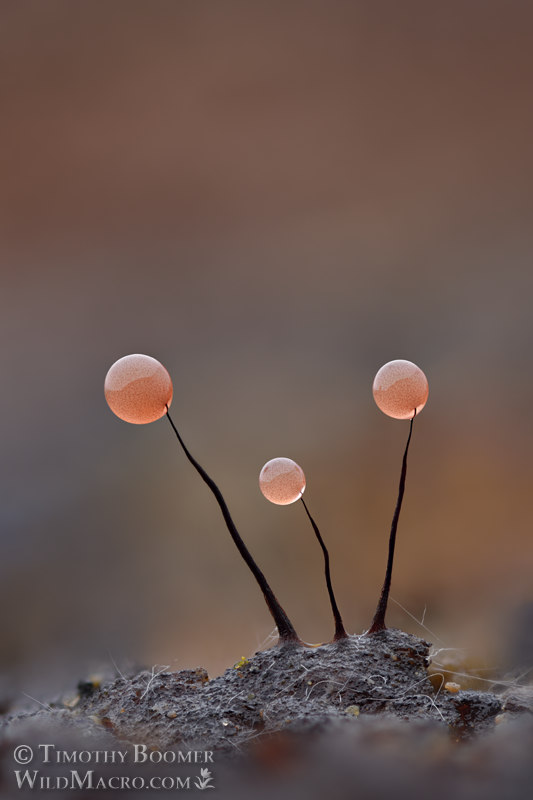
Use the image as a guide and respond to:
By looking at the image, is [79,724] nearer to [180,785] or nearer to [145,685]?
[145,685]

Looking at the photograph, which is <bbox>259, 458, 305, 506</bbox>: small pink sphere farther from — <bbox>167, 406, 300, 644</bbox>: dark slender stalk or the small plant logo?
the small plant logo

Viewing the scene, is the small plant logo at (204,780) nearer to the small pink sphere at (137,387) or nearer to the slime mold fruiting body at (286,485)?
the slime mold fruiting body at (286,485)

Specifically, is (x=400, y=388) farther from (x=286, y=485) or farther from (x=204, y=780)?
(x=204, y=780)

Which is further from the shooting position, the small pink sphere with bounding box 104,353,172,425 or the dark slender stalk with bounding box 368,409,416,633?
the dark slender stalk with bounding box 368,409,416,633

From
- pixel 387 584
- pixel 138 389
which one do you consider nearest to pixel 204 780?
pixel 387 584

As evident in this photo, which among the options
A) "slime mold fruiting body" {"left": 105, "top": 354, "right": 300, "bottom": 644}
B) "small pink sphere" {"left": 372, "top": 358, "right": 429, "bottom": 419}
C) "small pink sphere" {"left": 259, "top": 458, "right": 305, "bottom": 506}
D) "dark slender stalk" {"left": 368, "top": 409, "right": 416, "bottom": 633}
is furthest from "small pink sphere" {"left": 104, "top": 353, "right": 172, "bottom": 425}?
"dark slender stalk" {"left": 368, "top": 409, "right": 416, "bottom": 633}

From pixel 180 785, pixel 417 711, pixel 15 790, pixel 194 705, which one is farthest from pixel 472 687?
pixel 15 790
